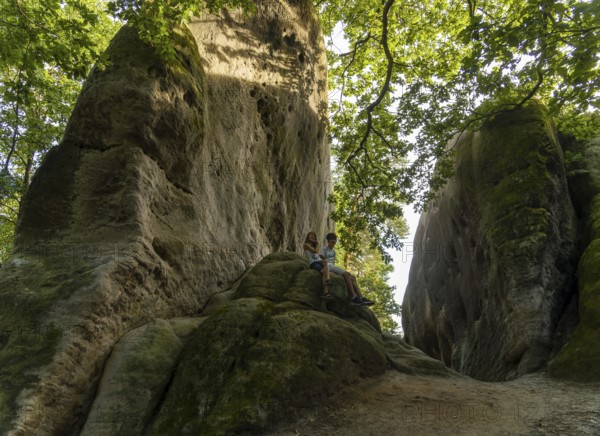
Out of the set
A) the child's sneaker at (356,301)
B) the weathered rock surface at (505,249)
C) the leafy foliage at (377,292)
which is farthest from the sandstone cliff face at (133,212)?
the leafy foliage at (377,292)

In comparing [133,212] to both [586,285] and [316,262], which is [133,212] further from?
A: [586,285]

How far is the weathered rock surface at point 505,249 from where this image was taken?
939 cm

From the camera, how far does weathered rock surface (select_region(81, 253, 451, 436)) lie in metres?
5.06

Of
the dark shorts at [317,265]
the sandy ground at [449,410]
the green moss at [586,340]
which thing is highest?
the dark shorts at [317,265]

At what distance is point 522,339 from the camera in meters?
8.98

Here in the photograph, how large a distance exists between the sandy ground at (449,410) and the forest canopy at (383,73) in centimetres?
482

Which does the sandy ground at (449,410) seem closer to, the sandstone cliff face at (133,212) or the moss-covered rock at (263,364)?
the moss-covered rock at (263,364)

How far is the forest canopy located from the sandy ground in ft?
15.8

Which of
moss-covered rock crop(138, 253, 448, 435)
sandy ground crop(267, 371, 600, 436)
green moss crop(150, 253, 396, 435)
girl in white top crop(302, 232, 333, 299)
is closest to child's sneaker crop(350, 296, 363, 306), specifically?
girl in white top crop(302, 232, 333, 299)

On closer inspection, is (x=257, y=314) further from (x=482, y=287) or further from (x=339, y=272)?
(x=482, y=287)

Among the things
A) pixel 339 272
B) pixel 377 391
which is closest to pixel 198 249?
pixel 339 272

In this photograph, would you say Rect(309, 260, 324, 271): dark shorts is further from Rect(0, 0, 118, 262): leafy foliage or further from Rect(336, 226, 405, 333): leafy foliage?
Rect(336, 226, 405, 333): leafy foliage

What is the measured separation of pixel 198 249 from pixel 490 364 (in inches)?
301

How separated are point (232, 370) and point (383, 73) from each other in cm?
1688
